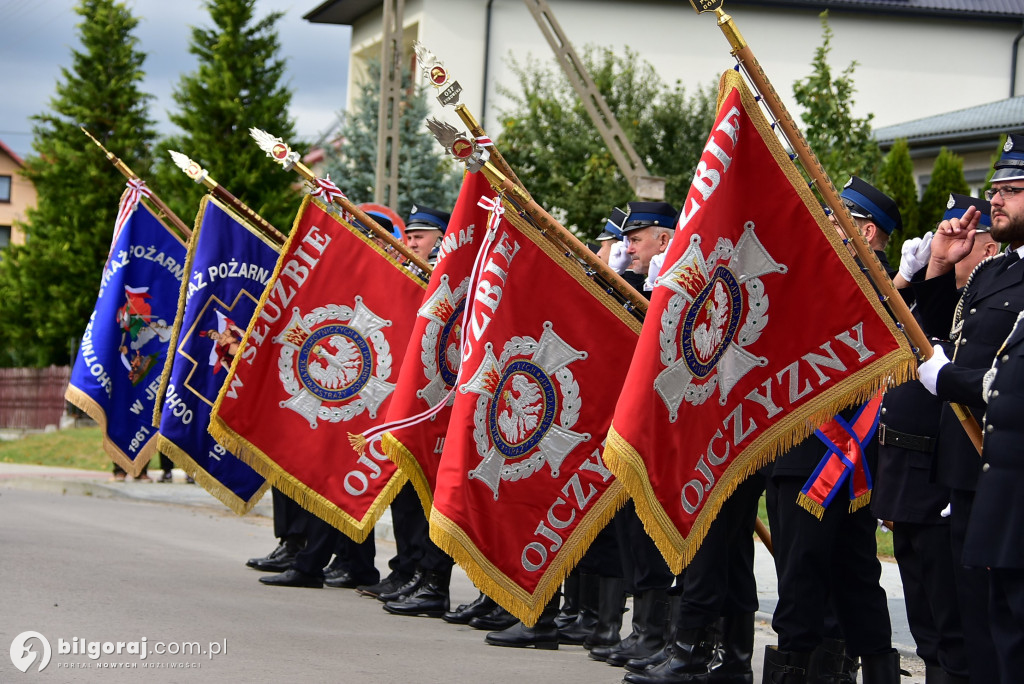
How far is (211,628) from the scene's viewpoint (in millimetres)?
6301

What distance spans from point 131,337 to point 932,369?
684 centimetres

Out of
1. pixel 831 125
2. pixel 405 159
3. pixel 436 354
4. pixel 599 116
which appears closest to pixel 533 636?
pixel 436 354

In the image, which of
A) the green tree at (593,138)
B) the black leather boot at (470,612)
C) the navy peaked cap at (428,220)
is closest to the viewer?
the black leather boot at (470,612)

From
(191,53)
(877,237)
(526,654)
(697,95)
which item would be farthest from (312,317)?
(191,53)

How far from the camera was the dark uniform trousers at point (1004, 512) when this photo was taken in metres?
3.78

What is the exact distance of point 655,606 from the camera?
6117 millimetres

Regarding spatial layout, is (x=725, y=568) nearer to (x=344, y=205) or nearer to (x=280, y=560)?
(x=344, y=205)

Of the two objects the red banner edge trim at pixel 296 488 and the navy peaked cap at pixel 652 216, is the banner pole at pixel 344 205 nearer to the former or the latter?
the red banner edge trim at pixel 296 488

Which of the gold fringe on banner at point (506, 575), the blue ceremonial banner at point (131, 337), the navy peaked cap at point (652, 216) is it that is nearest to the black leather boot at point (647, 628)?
the gold fringe on banner at point (506, 575)

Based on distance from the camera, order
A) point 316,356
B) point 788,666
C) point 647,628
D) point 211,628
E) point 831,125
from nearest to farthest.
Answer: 1. point 788,666
2. point 647,628
3. point 211,628
4. point 316,356
5. point 831,125

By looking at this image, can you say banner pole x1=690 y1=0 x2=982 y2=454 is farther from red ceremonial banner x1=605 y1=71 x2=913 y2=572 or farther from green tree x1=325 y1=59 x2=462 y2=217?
green tree x1=325 y1=59 x2=462 y2=217

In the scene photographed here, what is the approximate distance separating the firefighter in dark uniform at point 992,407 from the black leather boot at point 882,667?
641mm

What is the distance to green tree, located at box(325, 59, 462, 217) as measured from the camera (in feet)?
60.0

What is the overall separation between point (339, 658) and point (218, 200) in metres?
4.11
